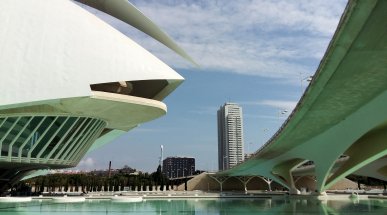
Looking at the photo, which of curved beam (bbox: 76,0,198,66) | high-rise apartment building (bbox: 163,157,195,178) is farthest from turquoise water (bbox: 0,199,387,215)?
high-rise apartment building (bbox: 163,157,195,178)

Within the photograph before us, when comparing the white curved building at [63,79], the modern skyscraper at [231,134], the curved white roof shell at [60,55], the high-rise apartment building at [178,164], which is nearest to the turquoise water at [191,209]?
the white curved building at [63,79]

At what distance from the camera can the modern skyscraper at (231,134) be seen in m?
145

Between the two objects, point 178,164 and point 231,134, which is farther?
point 178,164

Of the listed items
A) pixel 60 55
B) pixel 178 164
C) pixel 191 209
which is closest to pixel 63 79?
pixel 60 55

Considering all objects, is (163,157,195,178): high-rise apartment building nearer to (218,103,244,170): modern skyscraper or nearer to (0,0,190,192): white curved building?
(218,103,244,170): modern skyscraper

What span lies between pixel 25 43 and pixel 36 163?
10032mm

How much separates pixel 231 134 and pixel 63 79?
423 feet

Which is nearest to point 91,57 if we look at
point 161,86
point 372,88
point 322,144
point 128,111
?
point 128,111

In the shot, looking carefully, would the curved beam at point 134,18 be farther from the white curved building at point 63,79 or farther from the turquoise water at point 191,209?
the turquoise water at point 191,209

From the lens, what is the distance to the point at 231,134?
148 meters

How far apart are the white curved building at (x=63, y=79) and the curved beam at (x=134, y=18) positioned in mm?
273

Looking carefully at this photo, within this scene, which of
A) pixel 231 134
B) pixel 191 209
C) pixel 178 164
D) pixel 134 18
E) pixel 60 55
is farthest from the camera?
pixel 178 164

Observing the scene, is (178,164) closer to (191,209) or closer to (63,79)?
(191,209)

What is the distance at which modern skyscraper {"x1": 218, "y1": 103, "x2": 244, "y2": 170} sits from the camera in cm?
14498
